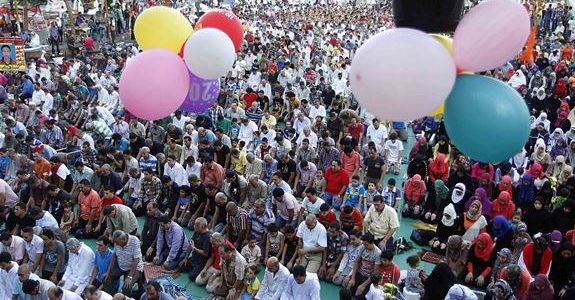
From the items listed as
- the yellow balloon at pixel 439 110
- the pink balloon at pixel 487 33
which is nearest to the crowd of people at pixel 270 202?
the yellow balloon at pixel 439 110

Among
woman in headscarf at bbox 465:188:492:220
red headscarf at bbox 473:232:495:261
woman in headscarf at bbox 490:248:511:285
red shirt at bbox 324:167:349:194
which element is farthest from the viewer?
red shirt at bbox 324:167:349:194

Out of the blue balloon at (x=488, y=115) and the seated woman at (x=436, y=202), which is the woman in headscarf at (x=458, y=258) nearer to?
the seated woman at (x=436, y=202)

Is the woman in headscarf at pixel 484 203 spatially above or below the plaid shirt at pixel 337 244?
above

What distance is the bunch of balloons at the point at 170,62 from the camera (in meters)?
3.92

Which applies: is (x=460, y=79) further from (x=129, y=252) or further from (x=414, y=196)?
(x=414, y=196)

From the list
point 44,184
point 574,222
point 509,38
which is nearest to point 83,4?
point 44,184

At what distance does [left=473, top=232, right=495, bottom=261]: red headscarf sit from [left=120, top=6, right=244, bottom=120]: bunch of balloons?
361 cm

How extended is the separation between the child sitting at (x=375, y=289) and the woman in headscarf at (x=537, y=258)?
152 cm

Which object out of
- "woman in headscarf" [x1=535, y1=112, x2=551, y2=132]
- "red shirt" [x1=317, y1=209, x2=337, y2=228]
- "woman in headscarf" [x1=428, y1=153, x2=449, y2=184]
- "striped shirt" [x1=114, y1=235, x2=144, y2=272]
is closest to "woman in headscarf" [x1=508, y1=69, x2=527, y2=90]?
"woman in headscarf" [x1=535, y1=112, x2=551, y2=132]

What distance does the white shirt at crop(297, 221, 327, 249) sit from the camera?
661cm

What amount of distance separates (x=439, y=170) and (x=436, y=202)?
68 cm

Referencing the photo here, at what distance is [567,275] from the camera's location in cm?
618

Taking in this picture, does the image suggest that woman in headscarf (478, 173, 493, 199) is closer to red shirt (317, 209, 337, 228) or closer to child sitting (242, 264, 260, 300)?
red shirt (317, 209, 337, 228)

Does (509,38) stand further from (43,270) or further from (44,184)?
(44,184)
